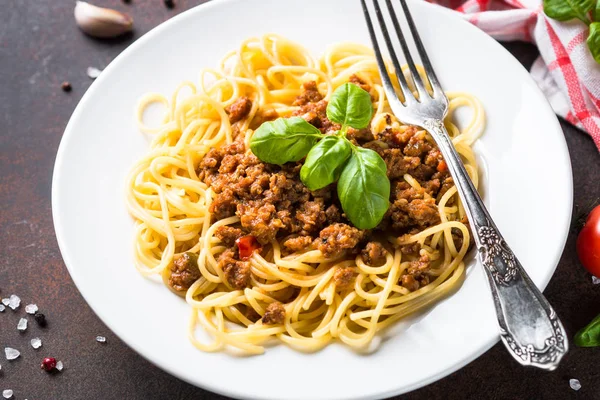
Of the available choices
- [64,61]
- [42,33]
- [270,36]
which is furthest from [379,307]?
[42,33]

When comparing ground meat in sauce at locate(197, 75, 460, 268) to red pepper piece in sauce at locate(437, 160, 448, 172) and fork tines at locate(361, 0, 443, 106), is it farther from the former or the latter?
fork tines at locate(361, 0, 443, 106)

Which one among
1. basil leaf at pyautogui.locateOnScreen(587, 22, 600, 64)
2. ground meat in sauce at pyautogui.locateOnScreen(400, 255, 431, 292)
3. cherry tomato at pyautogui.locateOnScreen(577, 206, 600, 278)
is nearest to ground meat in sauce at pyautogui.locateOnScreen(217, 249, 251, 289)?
ground meat in sauce at pyautogui.locateOnScreen(400, 255, 431, 292)

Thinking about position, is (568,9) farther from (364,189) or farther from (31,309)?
(31,309)

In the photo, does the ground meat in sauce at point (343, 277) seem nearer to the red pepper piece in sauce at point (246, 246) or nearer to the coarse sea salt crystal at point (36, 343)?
the red pepper piece in sauce at point (246, 246)

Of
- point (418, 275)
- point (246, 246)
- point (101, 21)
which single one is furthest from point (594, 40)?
point (101, 21)

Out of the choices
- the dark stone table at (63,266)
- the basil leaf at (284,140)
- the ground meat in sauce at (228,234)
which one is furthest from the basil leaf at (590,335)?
the ground meat in sauce at (228,234)
